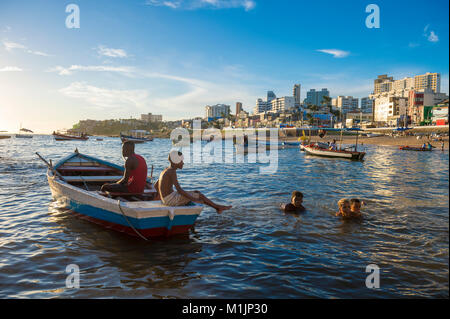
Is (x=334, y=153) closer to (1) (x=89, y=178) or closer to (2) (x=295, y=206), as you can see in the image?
(2) (x=295, y=206)

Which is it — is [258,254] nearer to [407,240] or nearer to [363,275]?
[363,275]

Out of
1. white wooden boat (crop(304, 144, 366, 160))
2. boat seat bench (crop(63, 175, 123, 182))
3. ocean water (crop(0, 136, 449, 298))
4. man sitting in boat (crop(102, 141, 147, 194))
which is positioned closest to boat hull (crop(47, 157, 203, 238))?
ocean water (crop(0, 136, 449, 298))

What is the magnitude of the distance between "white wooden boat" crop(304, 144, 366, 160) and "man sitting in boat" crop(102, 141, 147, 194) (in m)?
28.6

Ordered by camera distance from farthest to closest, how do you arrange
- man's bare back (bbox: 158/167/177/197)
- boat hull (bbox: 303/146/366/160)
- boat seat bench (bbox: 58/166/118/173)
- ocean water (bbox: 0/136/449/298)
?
boat hull (bbox: 303/146/366/160) < boat seat bench (bbox: 58/166/118/173) < man's bare back (bbox: 158/167/177/197) < ocean water (bbox: 0/136/449/298)

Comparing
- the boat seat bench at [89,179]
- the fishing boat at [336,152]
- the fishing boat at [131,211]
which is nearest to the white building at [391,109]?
Answer: the fishing boat at [336,152]

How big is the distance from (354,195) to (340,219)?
510cm

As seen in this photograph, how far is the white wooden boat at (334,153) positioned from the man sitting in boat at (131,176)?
93.9 feet

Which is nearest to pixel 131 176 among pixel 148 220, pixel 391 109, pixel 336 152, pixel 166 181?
pixel 166 181

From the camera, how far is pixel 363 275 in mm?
5863

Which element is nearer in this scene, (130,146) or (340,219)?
(130,146)

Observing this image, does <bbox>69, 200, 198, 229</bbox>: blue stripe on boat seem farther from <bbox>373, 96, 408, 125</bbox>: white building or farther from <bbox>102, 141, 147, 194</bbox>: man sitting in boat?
<bbox>373, 96, 408, 125</bbox>: white building

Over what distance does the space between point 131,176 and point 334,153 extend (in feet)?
98.6

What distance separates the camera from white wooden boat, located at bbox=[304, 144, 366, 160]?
3192 centimetres
